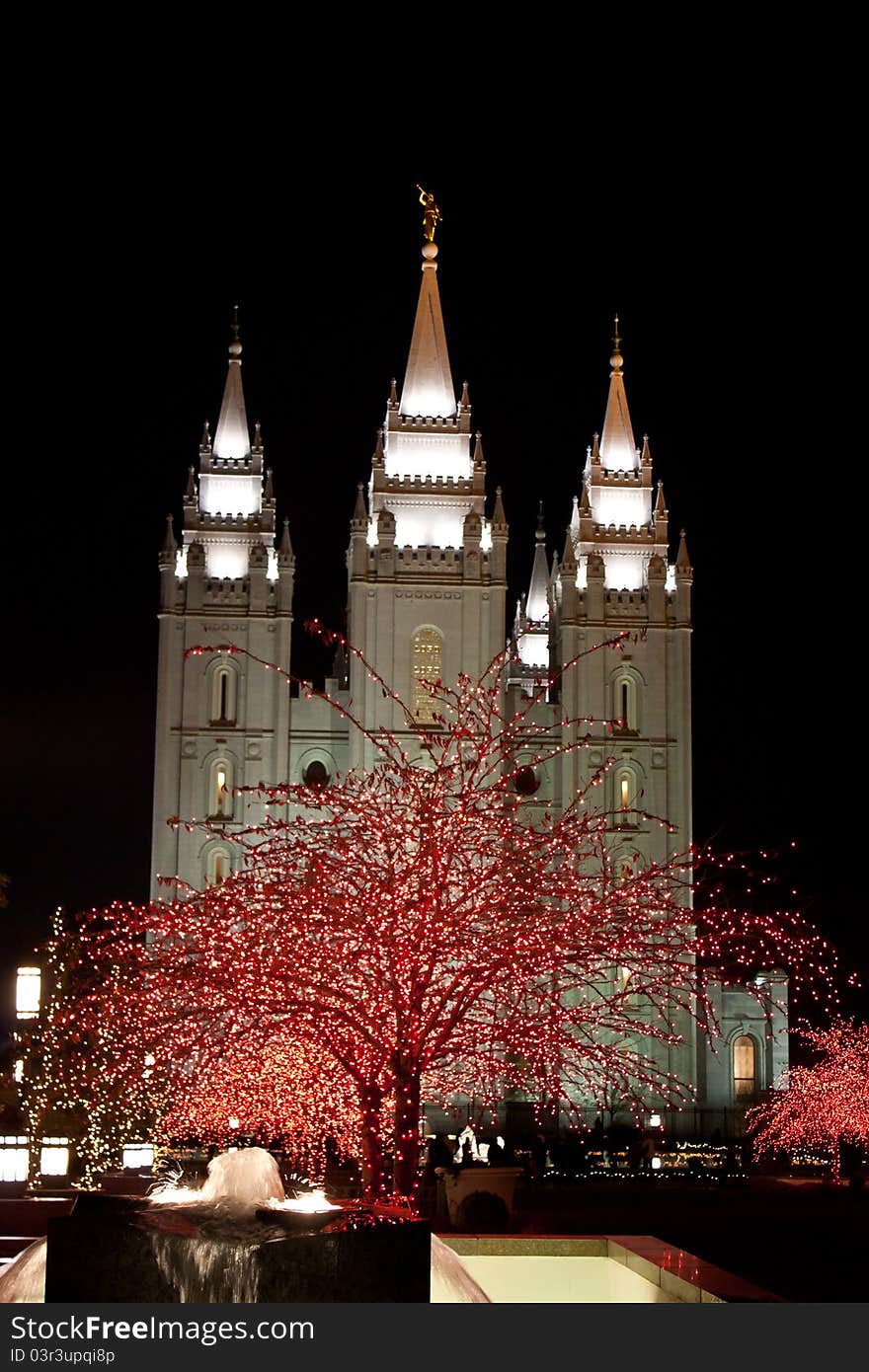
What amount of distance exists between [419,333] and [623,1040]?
28.3 meters

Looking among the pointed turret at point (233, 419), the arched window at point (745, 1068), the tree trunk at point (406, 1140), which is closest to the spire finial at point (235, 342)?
the pointed turret at point (233, 419)

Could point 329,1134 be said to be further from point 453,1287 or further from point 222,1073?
point 453,1287

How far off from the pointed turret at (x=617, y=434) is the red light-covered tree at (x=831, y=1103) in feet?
112

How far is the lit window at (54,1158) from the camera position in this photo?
1512 inches

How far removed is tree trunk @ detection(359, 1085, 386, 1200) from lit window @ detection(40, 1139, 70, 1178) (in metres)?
20.2

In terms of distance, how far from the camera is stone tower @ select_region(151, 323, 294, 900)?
68125 mm

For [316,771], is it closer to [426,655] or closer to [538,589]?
[426,655]

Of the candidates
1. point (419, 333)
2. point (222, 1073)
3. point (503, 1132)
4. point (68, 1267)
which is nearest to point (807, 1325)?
point (68, 1267)

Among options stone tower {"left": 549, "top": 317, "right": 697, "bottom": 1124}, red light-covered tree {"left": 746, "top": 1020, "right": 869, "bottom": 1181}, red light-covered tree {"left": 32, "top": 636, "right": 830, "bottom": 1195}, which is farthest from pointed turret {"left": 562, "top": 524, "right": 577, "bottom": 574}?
red light-covered tree {"left": 32, "top": 636, "right": 830, "bottom": 1195}

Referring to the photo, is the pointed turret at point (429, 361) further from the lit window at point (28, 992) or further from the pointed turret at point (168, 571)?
the lit window at point (28, 992)

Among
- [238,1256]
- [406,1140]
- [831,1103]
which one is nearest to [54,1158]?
[831,1103]

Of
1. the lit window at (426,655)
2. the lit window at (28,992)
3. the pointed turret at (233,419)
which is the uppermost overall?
the pointed turret at (233,419)

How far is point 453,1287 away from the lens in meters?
13.5

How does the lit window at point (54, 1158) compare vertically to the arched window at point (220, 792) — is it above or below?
below
